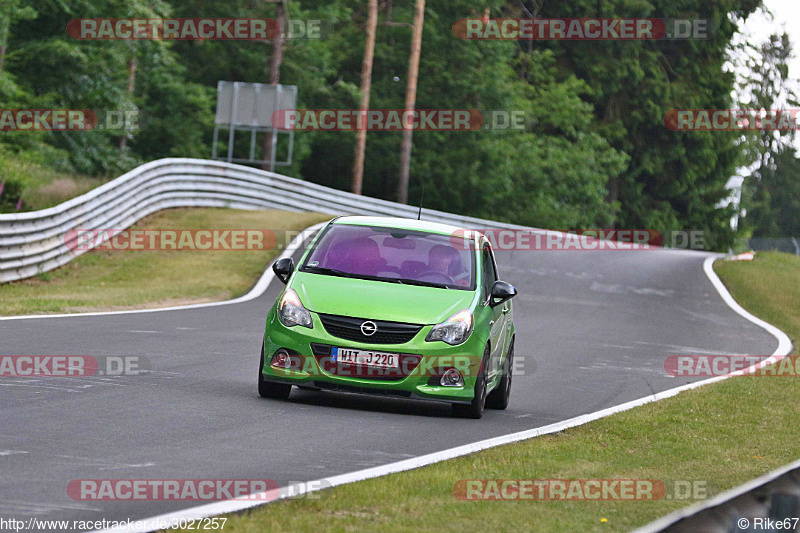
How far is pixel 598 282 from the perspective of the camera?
30547 millimetres

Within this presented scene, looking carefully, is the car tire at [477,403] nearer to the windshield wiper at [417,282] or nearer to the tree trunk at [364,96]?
the windshield wiper at [417,282]

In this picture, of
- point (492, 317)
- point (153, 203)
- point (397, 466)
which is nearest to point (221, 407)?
point (397, 466)

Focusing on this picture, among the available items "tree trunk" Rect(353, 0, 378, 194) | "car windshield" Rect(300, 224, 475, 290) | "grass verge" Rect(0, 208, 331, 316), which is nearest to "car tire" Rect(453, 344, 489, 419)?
"car windshield" Rect(300, 224, 475, 290)

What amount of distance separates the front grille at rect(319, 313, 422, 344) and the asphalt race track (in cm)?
63

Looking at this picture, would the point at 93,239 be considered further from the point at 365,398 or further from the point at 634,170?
the point at 634,170

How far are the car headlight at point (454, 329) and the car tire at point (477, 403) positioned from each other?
0.33m

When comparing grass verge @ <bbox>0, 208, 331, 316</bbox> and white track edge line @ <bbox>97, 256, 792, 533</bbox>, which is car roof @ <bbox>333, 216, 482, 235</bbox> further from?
grass verge @ <bbox>0, 208, 331, 316</bbox>

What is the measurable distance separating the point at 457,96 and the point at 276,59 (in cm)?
1311

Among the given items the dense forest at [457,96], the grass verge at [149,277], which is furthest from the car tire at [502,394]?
the dense forest at [457,96]

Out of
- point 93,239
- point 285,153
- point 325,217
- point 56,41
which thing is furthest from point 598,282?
point 285,153

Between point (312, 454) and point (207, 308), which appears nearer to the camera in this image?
point (312, 454)

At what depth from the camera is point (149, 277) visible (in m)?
25.3

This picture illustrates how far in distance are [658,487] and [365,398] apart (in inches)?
180

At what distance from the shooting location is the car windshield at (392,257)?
38.3ft
